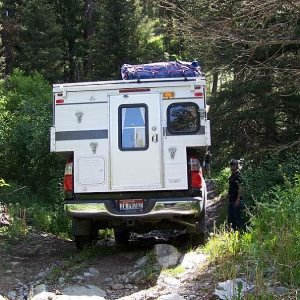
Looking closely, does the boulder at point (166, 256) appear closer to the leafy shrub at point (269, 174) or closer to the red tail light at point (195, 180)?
the red tail light at point (195, 180)

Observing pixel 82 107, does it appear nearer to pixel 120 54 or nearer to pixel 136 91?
pixel 136 91

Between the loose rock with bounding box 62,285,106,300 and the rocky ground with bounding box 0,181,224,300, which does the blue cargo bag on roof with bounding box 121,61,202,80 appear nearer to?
the rocky ground with bounding box 0,181,224,300

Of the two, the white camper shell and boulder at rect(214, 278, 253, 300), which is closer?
boulder at rect(214, 278, 253, 300)

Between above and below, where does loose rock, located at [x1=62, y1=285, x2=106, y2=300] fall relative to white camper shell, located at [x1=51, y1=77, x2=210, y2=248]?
below

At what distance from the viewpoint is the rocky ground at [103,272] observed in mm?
6297

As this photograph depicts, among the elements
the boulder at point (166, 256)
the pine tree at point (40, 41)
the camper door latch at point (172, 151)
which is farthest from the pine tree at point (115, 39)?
the boulder at point (166, 256)

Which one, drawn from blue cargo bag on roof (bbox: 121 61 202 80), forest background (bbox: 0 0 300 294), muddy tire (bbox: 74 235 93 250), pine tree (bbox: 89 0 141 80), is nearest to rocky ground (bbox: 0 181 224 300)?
muddy tire (bbox: 74 235 93 250)

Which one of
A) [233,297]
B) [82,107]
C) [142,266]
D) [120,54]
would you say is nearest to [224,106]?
[82,107]

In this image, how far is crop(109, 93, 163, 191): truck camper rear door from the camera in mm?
8141

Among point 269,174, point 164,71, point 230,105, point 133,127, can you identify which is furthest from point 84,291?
point 230,105

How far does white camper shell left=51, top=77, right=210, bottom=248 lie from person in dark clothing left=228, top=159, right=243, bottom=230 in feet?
6.55

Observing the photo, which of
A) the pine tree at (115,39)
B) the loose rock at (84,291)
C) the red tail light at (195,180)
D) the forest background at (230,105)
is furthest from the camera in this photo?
the pine tree at (115,39)

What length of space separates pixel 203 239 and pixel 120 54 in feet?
55.1

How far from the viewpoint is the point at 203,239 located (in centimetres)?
890
